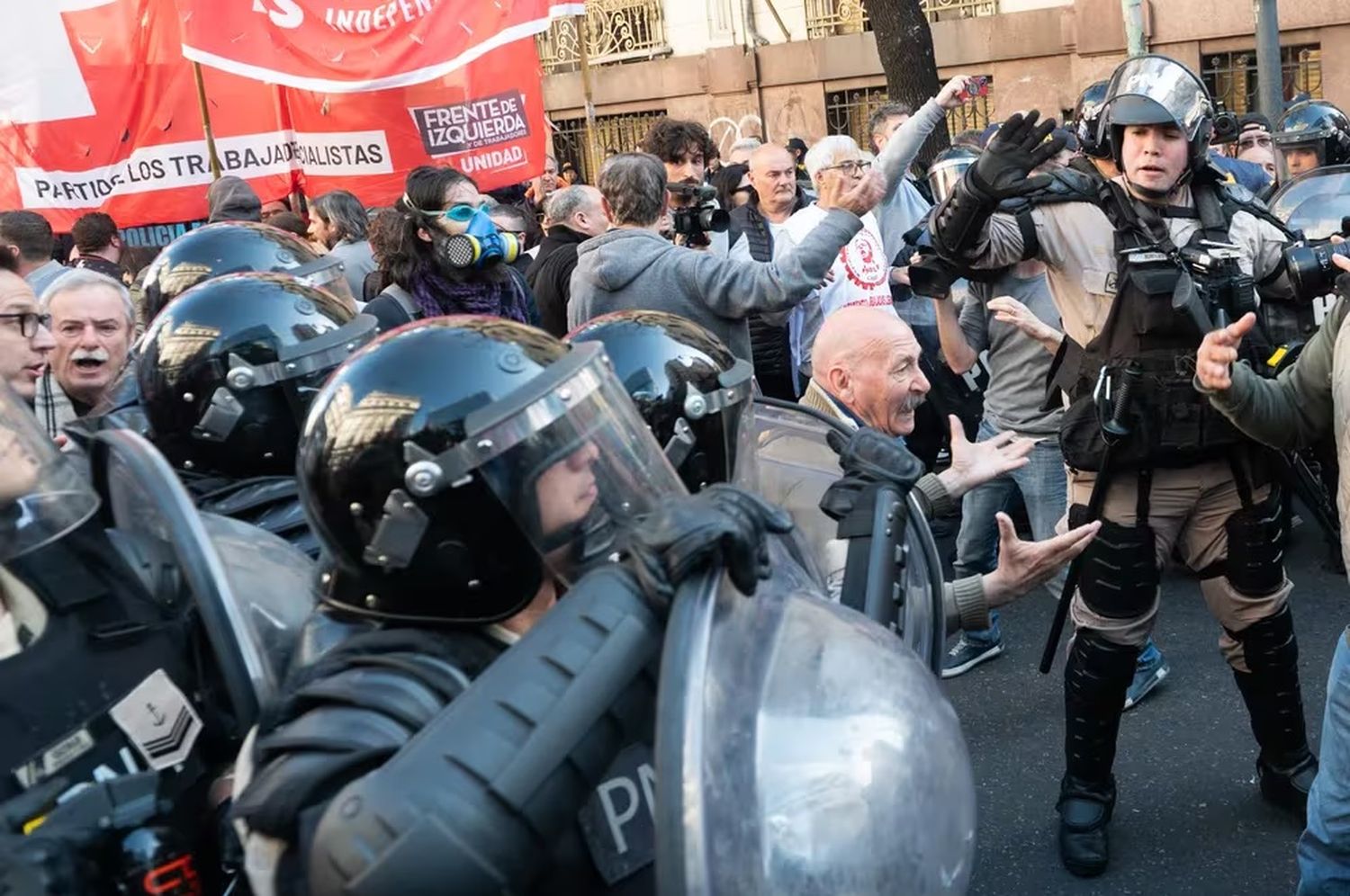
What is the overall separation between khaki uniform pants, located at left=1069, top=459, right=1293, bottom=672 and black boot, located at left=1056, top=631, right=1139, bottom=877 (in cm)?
5

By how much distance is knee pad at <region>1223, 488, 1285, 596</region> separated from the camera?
11.3 feet

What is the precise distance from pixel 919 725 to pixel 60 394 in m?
3.13

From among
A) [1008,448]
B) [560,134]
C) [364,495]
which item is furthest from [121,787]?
[560,134]

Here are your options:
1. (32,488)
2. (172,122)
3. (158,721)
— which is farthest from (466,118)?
(158,721)

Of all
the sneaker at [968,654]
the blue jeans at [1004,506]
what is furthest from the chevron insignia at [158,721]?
the sneaker at [968,654]

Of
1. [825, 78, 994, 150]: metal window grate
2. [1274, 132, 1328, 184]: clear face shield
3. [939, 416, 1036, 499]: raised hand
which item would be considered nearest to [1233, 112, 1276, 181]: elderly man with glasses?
[1274, 132, 1328, 184]: clear face shield

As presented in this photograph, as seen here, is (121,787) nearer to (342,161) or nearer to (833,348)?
(833,348)

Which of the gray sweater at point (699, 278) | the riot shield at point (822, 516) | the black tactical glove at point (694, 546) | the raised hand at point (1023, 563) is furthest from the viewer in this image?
the gray sweater at point (699, 278)

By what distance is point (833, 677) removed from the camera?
142 cm

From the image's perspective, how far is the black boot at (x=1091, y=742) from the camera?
3523mm

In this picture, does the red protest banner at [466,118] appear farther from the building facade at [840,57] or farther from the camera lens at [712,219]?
the building facade at [840,57]

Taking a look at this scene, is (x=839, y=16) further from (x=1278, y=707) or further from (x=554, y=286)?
(x=1278, y=707)

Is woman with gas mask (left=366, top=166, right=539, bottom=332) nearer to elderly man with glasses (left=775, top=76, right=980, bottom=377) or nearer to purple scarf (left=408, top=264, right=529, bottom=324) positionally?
purple scarf (left=408, top=264, right=529, bottom=324)

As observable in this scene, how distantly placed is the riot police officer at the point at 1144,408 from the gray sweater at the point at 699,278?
1.96 ft
